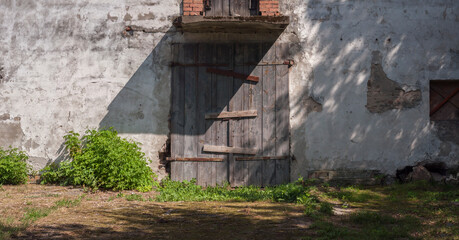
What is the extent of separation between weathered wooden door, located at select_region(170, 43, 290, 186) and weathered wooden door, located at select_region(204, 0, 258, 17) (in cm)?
63

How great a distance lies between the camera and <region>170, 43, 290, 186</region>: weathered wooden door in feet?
26.8

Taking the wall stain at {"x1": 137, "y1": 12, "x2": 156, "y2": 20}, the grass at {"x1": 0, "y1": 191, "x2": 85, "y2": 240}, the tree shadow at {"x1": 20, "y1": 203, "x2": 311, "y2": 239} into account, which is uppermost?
the wall stain at {"x1": 137, "y1": 12, "x2": 156, "y2": 20}

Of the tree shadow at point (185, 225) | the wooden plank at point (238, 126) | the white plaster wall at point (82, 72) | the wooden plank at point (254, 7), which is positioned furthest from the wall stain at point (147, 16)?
the tree shadow at point (185, 225)

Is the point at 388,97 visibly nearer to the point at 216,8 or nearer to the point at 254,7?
the point at 254,7

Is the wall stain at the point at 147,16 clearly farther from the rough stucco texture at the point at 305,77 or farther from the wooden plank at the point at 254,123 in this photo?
the wooden plank at the point at 254,123

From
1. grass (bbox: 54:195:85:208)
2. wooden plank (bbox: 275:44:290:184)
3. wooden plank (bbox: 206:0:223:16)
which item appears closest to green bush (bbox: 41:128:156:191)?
grass (bbox: 54:195:85:208)

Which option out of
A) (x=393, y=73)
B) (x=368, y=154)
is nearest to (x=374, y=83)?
(x=393, y=73)

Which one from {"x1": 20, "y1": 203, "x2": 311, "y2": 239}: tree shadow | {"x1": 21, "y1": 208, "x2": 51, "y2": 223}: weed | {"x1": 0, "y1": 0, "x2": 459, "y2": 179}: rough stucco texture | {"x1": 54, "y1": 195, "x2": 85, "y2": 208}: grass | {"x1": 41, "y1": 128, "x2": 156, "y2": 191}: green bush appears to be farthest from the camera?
{"x1": 0, "y1": 0, "x2": 459, "y2": 179}: rough stucco texture

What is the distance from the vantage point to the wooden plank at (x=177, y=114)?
26.9ft

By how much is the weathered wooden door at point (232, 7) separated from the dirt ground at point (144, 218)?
143 inches

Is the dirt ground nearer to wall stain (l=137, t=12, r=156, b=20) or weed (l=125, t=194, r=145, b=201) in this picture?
weed (l=125, t=194, r=145, b=201)

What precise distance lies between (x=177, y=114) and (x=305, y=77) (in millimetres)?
2564

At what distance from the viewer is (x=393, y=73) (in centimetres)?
827

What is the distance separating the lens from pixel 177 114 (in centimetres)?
824
